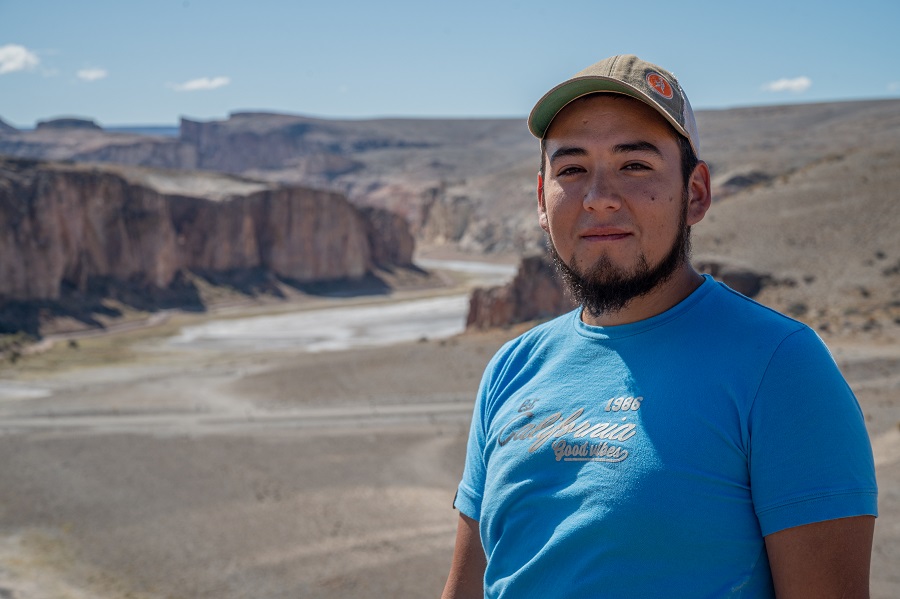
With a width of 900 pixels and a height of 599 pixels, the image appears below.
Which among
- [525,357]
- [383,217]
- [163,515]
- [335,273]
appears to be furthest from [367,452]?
[383,217]

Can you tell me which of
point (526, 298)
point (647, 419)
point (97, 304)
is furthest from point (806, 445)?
point (97, 304)

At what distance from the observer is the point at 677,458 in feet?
7.55

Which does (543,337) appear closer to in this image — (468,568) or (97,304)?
(468,568)

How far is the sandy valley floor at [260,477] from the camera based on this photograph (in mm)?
14625

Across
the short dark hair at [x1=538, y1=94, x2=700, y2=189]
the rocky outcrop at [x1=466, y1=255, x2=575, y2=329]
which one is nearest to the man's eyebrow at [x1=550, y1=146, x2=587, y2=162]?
the short dark hair at [x1=538, y1=94, x2=700, y2=189]

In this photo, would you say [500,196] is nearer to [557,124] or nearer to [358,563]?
[358,563]

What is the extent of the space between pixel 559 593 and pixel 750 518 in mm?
559

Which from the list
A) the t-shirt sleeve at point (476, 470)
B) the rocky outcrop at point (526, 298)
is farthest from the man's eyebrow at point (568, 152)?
the rocky outcrop at point (526, 298)

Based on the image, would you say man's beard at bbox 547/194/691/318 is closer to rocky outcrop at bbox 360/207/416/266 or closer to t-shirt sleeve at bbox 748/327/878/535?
t-shirt sleeve at bbox 748/327/878/535

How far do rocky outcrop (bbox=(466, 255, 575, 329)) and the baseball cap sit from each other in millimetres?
34948

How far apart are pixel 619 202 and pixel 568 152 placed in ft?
0.81

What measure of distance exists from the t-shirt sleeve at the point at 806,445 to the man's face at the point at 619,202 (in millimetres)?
546

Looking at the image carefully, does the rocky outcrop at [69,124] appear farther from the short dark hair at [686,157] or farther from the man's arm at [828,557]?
the man's arm at [828,557]

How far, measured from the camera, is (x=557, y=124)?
111 inches
